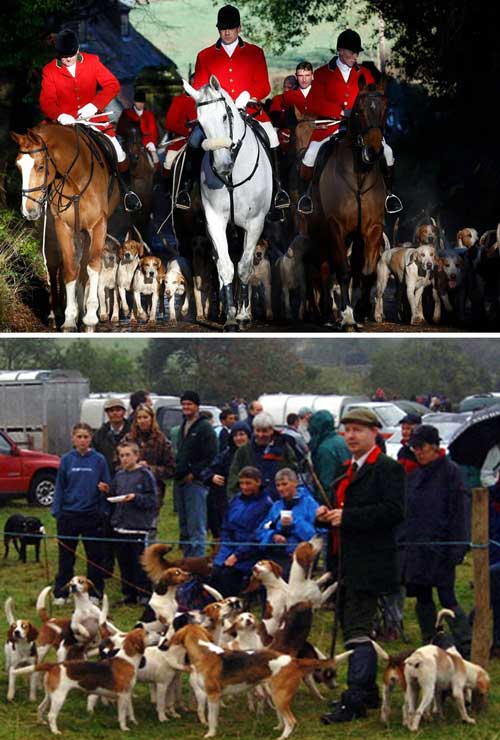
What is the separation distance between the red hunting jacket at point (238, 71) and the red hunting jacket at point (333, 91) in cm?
51

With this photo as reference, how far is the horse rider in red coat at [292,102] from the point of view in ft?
46.5

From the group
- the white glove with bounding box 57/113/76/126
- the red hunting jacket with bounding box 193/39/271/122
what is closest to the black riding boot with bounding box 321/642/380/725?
the red hunting jacket with bounding box 193/39/271/122

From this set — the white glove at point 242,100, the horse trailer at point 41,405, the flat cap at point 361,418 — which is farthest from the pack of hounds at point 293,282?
the flat cap at point 361,418

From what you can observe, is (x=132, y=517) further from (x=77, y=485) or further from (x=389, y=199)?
(x=389, y=199)

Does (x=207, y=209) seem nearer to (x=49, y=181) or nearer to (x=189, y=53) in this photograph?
(x=49, y=181)

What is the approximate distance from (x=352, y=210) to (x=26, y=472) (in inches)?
120

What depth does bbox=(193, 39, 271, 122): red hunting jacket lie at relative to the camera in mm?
12852

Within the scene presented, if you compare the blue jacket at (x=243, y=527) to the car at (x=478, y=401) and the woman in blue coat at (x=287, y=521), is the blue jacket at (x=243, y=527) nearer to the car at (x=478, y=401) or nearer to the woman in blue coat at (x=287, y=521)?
the woman in blue coat at (x=287, y=521)

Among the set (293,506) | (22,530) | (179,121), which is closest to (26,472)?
(22,530)

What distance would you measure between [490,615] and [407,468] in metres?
1.47

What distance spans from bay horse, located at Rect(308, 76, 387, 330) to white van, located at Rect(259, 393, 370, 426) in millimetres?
777

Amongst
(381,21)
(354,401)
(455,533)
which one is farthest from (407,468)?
(381,21)

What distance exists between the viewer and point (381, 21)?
16328 mm

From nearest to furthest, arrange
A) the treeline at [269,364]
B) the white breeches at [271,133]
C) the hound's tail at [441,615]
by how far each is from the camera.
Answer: the hound's tail at [441,615] < the treeline at [269,364] < the white breeches at [271,133]
